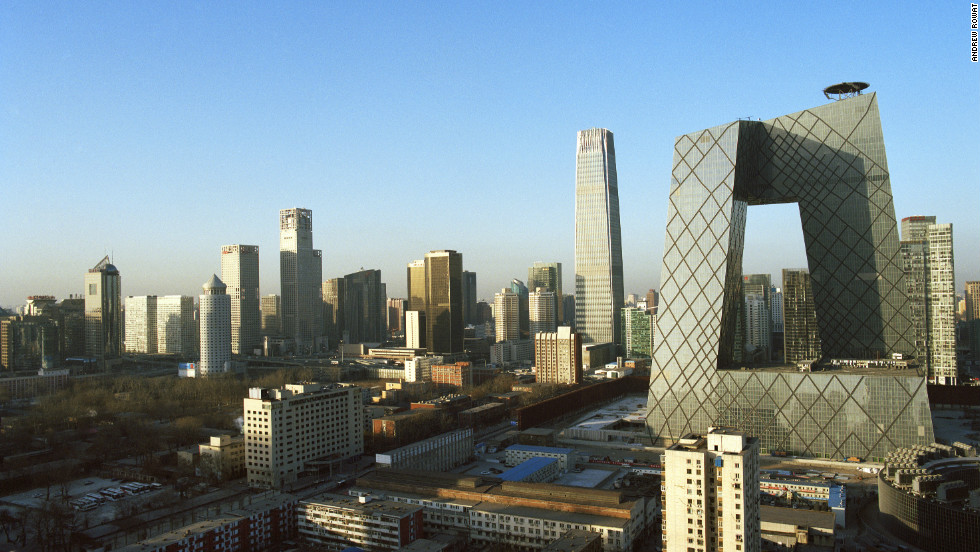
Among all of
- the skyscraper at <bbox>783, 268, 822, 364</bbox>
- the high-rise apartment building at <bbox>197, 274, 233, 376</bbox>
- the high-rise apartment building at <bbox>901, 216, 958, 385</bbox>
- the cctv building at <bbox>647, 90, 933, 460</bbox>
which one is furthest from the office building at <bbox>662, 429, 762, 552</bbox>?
the high-rise apartment building at <bbox>197, 274, 233, 376</bbox>

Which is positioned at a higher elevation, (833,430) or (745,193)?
(745,193)

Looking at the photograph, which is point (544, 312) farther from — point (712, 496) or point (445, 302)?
point (712, 496)

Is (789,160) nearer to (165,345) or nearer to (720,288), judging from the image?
(720,288)

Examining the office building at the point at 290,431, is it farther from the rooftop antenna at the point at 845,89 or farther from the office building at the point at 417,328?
the office building at the point at 417,328

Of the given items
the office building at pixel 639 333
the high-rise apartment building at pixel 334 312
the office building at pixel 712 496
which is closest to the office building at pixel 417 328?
the office building at pixel 639 333

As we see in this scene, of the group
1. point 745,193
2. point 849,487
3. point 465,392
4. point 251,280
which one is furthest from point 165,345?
point 849,487

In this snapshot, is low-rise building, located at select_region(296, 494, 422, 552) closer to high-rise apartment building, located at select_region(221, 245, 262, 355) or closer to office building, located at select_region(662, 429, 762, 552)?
office building, located at select_region(662, 429, 762, 552)

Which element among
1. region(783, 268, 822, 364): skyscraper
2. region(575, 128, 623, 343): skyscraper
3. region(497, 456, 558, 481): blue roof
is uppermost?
region(575, 128, 623, 343): skyscraper

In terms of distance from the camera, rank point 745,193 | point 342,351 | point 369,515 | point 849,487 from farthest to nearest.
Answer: point 342,351, point 745,193, point 849,487, point 369,515
